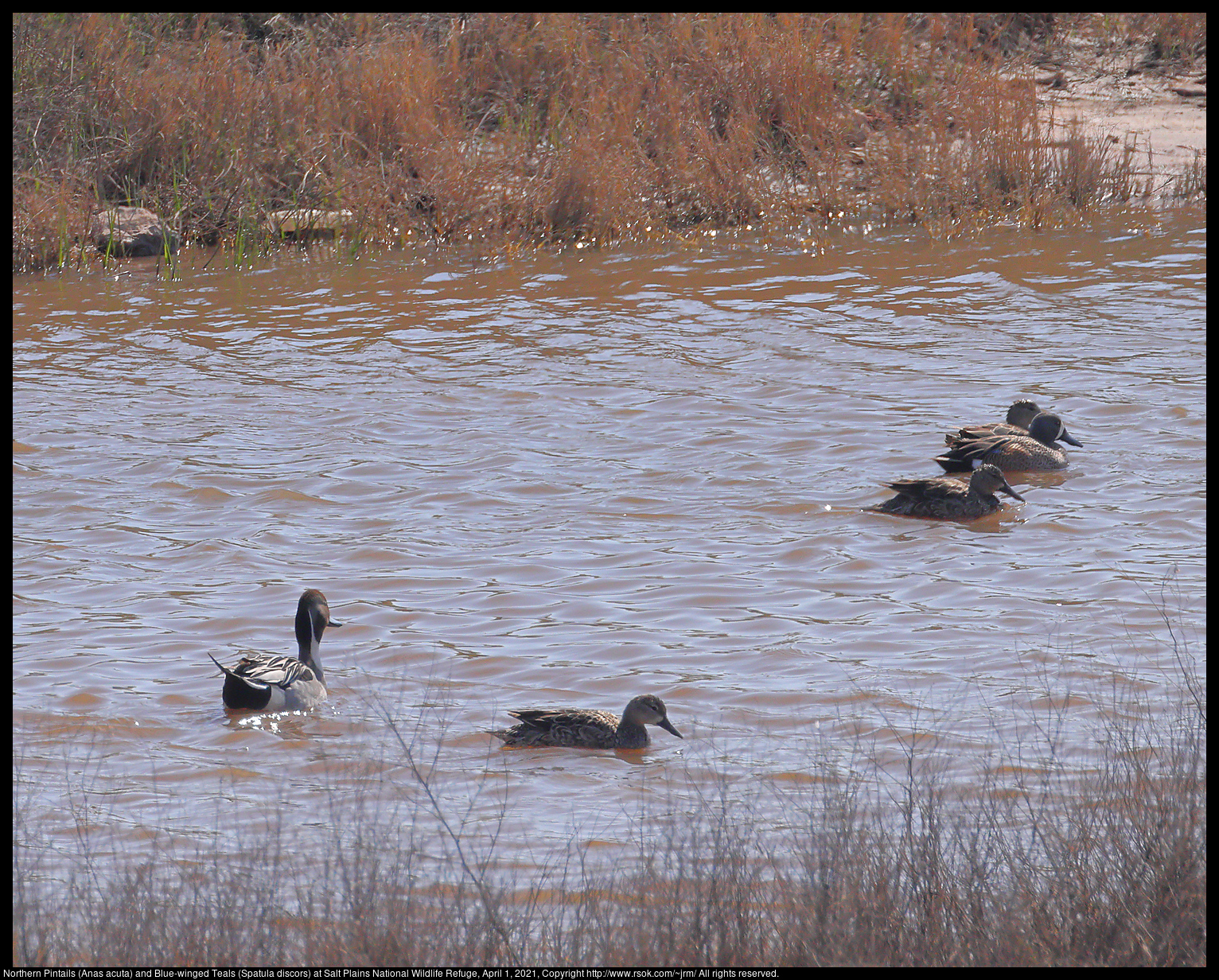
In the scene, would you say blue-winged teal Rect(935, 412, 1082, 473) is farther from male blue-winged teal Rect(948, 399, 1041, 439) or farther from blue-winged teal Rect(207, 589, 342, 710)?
blue-winged teal Rect(207, 589, 342, 710)

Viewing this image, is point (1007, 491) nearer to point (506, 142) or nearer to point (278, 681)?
point (278, 681)

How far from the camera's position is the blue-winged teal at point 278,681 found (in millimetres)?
6289

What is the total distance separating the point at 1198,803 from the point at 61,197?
51.2ft

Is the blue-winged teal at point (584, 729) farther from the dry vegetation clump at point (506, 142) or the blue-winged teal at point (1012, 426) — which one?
the dry vegetation clump at point (506, 142)

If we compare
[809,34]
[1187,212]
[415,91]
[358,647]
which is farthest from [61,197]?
[1187,212]

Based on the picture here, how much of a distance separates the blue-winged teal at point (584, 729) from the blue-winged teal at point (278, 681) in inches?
38.1

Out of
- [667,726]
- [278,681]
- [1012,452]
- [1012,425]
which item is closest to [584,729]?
[667,726]

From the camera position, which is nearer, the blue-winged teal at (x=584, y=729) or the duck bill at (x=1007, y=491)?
the blue-winged teal at (x=584, y=729)

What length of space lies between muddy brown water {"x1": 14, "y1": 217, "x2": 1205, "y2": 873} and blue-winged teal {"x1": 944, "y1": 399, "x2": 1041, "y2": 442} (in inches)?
11.4

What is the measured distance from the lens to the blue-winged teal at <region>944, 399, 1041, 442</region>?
10.3 m

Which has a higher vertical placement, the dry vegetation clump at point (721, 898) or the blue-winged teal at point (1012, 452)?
the dry vegetation clump at point (721, 898)

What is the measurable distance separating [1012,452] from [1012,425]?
0.80 m

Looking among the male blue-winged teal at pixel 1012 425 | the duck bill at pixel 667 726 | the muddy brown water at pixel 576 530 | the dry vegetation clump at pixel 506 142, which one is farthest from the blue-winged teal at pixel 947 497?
the dry vegetation clump at pixel 506 142

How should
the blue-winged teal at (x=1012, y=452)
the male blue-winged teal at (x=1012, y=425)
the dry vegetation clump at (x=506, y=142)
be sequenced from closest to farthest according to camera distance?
the blue-winged teal at (x=1012, y=452)
the male blue-winged teal at (x=1012, y=425)
the dry vegetation clump at (x=506, y=142)
